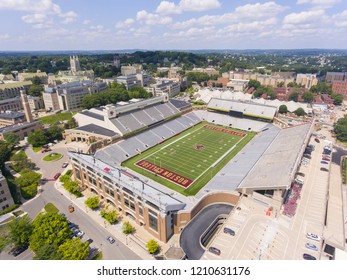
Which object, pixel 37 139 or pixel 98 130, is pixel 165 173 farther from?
pixel 37 139

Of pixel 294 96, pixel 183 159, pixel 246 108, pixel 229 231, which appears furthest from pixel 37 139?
pixel 294 96

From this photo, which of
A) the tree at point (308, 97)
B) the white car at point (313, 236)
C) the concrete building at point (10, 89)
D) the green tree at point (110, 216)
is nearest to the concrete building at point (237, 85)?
the tree at point (308, 97)

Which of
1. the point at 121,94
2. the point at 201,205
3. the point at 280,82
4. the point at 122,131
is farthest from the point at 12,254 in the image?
the point at 280,82

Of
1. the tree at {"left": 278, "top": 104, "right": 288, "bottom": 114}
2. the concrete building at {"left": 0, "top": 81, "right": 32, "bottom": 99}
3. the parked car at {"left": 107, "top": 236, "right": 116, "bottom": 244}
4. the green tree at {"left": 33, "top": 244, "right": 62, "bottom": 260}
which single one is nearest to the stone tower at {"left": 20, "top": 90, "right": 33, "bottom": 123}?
Result: the concrete building at {"left": 0, "top": 81, "right": 32, "bottom": 99}

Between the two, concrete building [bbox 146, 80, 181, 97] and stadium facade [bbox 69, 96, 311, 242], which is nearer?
stadium facade [bbox 69, 96, 311, 242]

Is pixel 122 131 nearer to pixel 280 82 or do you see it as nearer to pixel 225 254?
pixel 225 254

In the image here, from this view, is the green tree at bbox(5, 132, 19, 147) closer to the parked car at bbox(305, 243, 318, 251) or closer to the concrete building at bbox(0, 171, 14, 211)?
the concrete building at bbox(0, 171, 14, 211)
